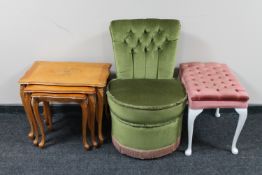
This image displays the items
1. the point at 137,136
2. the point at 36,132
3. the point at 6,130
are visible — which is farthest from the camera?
the point at 6,130

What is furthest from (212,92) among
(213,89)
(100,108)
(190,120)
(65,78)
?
(65,78)

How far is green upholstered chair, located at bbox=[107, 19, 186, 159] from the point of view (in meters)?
2.11

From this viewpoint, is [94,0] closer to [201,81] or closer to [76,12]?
[76,12]

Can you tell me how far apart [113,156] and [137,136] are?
0.26 meters

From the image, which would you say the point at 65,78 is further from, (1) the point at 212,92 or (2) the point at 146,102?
(1) the point at 212,92

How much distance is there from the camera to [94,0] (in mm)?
2336

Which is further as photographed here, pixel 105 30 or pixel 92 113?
pixel 105 30

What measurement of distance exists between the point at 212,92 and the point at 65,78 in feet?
3.15

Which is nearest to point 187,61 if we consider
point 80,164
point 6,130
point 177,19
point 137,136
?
point 177,19

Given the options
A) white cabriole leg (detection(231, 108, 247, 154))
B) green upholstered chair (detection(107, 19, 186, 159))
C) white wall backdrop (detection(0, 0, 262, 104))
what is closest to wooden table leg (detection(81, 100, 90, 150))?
green upholstered chair (detection(107, 19, 186, 159))

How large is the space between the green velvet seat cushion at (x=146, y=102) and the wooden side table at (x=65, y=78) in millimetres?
103

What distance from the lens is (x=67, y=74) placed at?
2.27 m

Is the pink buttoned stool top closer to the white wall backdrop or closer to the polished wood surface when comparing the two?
the white wall backdrop

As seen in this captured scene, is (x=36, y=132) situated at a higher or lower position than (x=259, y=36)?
lower
